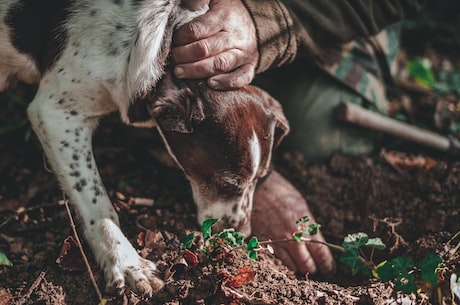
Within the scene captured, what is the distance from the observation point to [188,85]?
8.68 ft

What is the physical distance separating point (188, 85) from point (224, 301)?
0.97m

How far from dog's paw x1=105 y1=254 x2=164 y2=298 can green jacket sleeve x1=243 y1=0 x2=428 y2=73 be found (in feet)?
3.92

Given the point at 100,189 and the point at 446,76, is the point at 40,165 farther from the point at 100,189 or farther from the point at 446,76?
the point at 446,76

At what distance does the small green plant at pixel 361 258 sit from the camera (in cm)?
238

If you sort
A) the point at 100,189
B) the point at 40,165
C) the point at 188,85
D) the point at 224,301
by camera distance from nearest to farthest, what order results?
the point at 224,301 → the point at 188,85 → the point at 100,189 → the point at 40,165

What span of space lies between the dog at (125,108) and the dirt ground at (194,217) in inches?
6.7

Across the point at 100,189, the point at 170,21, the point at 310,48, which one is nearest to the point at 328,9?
the point at 310,48

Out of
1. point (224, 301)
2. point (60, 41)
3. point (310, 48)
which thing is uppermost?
point (60, 41)

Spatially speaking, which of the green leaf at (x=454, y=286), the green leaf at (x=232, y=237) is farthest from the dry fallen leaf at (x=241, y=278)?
the green leaf at (x=454, y=286)

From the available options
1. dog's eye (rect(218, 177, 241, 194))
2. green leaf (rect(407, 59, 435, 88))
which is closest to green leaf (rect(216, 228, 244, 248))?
dog's eye (rect(218, 177, 241, 194))

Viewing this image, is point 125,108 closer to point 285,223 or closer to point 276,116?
point 276,116

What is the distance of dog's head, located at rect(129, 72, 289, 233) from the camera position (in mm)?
2617

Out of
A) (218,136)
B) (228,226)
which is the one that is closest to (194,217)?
(228,226)

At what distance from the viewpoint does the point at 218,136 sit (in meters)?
2.63
